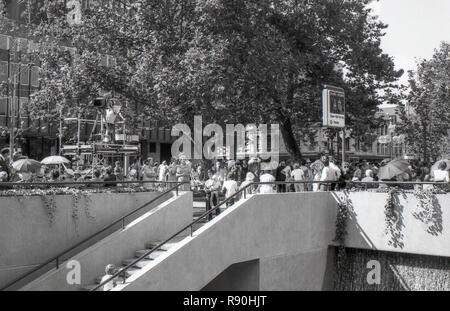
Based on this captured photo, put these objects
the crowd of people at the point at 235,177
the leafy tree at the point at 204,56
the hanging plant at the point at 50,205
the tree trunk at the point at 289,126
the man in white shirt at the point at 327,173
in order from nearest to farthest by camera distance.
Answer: the hanging plant at the point at 50,205 → the crowd of people at the point at 235,177 → the man in white shirt at the point at 327,173 → the leafy tree at the point at 204,56 → the tree trunk at the point at 289,126

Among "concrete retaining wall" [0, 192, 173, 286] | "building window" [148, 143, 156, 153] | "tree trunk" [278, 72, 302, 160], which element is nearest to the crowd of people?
"concrete retaining wall" [0, 192, 173, 286]

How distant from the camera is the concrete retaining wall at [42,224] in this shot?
440 inches

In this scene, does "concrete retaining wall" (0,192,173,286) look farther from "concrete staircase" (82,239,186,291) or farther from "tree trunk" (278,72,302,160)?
"tree trunk" (278,72,302,160)

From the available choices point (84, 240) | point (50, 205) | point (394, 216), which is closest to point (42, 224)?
point (50, 205)

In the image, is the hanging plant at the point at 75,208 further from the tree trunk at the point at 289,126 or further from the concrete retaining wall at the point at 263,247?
the tree trunk at the point at 289,126

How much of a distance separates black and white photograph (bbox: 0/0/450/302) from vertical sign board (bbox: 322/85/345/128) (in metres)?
0.07

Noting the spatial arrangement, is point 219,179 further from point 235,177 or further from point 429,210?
point 429,210

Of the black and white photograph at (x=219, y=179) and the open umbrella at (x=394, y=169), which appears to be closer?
the black and white photograph at (x=219, y=179)

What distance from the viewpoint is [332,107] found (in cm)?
1722

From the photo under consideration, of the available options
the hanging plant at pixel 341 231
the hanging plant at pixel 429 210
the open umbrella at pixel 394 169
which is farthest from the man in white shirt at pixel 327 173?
the hanging plant at pixel 429 210

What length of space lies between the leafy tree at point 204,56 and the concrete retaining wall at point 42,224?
22.3 ft

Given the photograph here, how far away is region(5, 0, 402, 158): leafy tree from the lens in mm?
18875

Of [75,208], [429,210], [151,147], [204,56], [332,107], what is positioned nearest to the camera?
[75,208]

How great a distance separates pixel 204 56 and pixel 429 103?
19.1 meters
